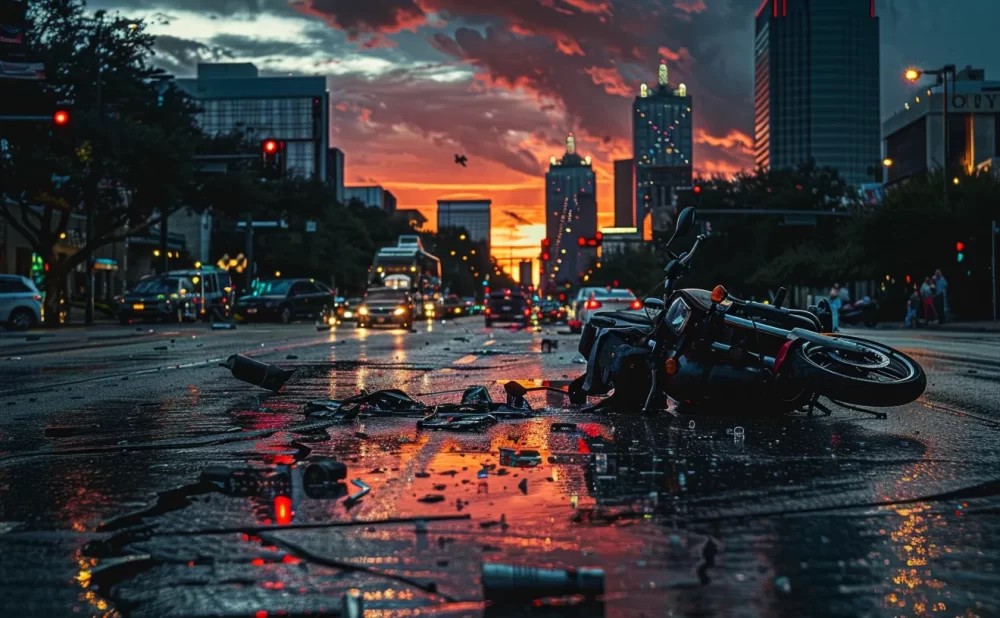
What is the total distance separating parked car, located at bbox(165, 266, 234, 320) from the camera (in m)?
51.5

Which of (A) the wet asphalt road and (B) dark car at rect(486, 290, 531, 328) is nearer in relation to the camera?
(A) the wet asphalt road

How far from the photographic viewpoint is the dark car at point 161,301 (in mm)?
48969

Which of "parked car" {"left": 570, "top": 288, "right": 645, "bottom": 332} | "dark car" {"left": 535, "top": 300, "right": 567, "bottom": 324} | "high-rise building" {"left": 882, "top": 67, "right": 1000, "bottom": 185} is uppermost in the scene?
"high-rise building" {"left": 882, "top": 67, "right": 1000, "bottom": 185}

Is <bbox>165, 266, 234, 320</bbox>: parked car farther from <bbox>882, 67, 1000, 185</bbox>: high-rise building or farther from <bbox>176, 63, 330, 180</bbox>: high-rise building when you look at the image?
<bbox>176, 63, 330, 180</bbox>: high-rise building

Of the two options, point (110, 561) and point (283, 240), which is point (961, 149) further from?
point (110, 561)

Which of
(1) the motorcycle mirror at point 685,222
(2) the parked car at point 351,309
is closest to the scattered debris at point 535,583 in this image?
(1) the motorcycle mirror at point 685,222

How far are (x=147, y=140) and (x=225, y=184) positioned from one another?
7256mm

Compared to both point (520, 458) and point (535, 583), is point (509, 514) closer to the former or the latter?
point (535, 583)

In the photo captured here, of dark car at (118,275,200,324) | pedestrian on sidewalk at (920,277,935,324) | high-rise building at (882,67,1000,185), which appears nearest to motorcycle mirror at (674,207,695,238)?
pedestrian on sidewalk at (920,277,935,324)

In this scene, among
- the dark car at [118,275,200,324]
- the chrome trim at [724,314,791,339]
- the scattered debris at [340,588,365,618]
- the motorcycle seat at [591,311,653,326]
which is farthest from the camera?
the dark car at [118,275,200,324]

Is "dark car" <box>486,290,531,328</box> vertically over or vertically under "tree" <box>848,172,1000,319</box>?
under

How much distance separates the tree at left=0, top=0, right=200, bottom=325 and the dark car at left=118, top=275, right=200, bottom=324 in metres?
2.62

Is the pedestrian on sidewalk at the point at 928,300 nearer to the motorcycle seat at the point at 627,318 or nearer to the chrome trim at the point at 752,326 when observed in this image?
the motorcycle seat at the point at 627,318

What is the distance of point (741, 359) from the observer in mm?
9234
